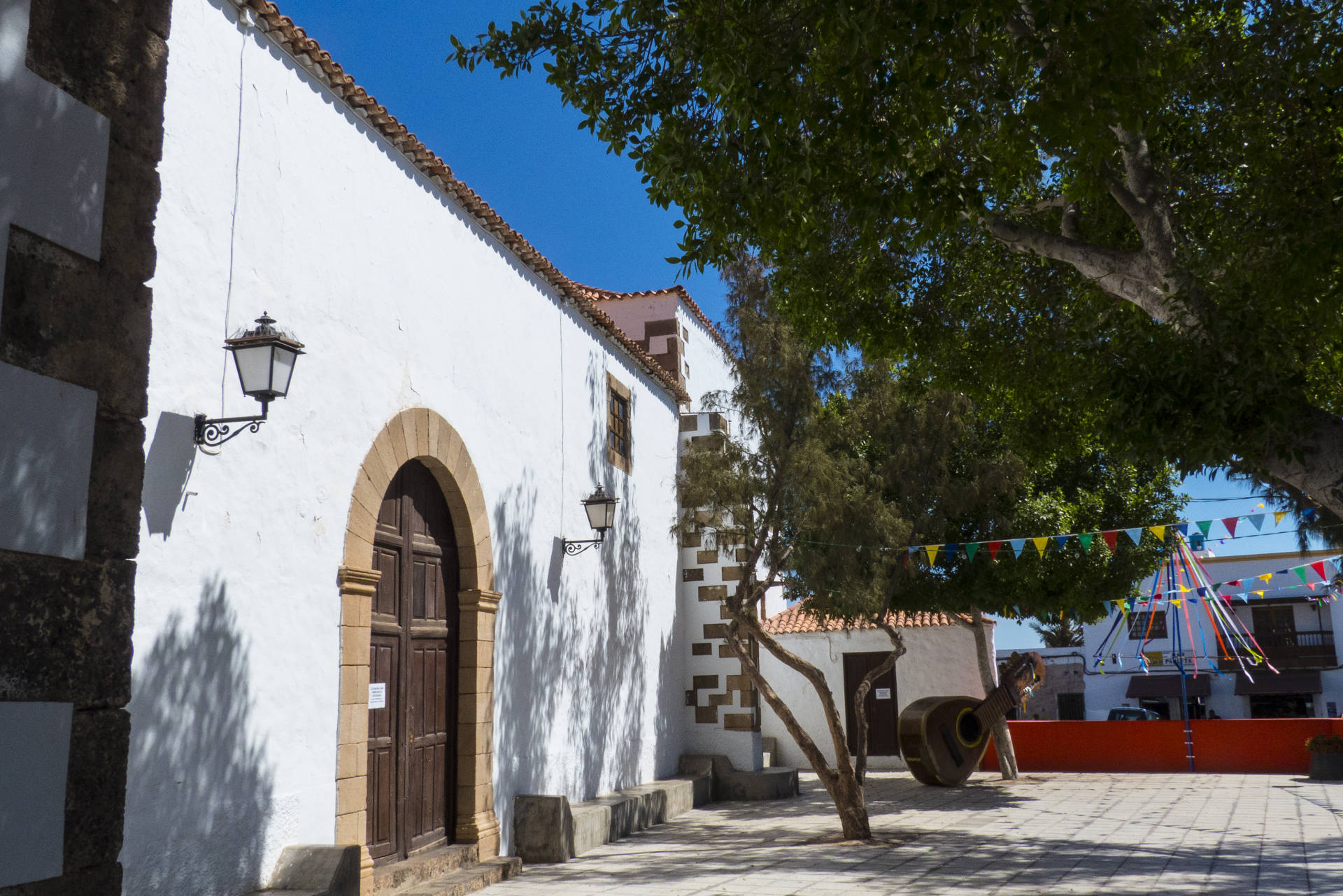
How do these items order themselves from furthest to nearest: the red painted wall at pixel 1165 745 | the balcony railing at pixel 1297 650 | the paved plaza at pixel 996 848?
the balcony railing at pixel 1297 650
the red painted wall at pixel 1165 745
the paved plaza at pixel 996 848

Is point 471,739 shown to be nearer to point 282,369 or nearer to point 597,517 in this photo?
point 597,517

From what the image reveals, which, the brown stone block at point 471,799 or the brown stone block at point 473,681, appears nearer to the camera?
the brown stone block at point 471,799

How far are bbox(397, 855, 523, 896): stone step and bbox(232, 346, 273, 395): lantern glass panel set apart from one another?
10.5 feet

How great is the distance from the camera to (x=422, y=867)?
21.8 ft

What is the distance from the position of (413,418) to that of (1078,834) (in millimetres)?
6769

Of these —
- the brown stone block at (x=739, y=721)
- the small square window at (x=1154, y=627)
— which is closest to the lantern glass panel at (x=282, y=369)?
the brown stone block at (x=739, y=721)

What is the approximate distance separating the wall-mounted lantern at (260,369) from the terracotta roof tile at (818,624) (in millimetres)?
11836

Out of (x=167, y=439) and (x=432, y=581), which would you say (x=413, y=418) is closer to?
(x=432, y=581)

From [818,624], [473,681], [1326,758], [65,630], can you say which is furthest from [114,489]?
[1326,758]

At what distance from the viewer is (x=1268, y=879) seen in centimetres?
697

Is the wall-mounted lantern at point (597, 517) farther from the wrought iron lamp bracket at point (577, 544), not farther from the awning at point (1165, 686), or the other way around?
the awning at point (1165, 686)

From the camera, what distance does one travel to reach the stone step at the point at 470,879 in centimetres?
643

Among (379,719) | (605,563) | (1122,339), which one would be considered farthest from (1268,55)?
(605,563)

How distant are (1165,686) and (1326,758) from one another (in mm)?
16579
